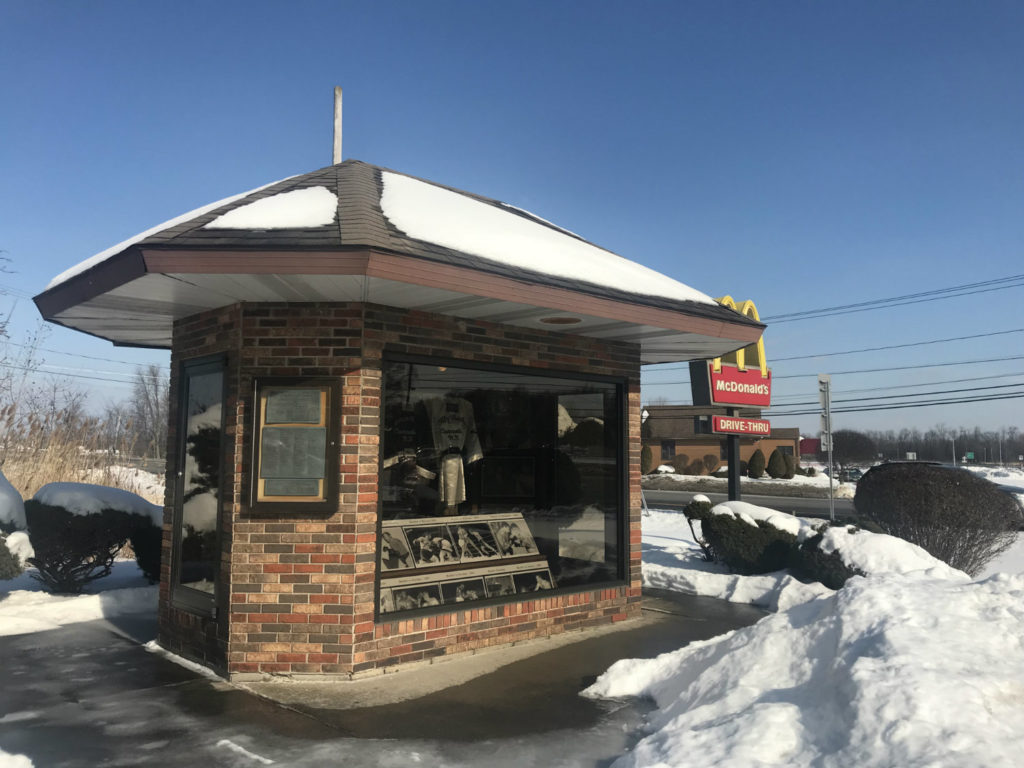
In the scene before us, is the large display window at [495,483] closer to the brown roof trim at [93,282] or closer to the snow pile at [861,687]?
the brown roof trim at [93,282]

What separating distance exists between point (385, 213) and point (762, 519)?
23.0 feet

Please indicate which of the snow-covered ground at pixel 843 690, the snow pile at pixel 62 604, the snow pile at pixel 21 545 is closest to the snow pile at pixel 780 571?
the snow-covered ground at pixel 843 690

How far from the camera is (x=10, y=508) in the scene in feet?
27.7

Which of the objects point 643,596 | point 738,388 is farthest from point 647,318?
point 738,388

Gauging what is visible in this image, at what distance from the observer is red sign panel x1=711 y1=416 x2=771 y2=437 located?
1386 cm

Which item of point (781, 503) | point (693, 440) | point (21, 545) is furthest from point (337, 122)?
point (693, 440)

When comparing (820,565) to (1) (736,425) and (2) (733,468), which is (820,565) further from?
(2) (733,468)

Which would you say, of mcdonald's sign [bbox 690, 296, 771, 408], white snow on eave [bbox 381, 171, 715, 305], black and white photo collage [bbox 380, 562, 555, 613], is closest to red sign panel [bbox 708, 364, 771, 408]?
mcdonald's sign [bbox 690, 296, 771, 408]

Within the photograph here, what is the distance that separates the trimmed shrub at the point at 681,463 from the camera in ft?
165

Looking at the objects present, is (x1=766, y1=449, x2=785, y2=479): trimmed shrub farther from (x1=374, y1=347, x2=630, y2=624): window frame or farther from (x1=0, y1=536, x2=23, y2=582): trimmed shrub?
(x1=0, y1=536, x2=23, y2=582): trimmed shrub

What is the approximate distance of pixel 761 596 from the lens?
911 cm

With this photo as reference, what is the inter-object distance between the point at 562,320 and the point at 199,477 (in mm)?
3492

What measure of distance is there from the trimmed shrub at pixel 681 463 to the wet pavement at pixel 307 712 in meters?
44.7

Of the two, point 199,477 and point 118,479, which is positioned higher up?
point 199,477
